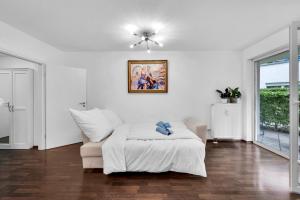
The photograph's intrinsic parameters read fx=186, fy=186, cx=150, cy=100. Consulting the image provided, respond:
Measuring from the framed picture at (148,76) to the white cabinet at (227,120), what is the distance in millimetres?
1408

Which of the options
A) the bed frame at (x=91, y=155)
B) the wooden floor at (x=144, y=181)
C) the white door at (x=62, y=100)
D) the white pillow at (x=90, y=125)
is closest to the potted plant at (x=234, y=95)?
the wooden floor at (x=144, y=181)

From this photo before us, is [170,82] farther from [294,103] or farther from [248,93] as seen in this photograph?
[294,103]

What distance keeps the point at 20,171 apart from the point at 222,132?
401cm

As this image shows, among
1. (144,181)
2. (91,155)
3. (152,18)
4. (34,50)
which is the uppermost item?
(152,18)

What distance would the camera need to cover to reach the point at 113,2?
2305 millimetres

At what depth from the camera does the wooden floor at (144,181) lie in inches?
84.3

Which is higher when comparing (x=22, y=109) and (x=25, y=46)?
(x=25, y=46)

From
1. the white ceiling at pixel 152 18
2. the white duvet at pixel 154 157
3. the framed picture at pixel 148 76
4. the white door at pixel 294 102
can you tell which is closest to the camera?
the white door at pixel 294 102

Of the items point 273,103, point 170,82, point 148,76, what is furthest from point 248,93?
point 148,76

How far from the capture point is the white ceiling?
7.75ft

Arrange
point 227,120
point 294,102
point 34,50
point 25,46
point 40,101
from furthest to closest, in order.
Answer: point 227,120
point 40,101
point 34,50
point 25,46
point 294,102

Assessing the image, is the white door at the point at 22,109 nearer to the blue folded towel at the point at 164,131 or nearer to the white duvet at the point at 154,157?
the white duvet at the point at 154,157

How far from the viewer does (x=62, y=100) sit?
4262 mm

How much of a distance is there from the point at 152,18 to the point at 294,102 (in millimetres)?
2136
